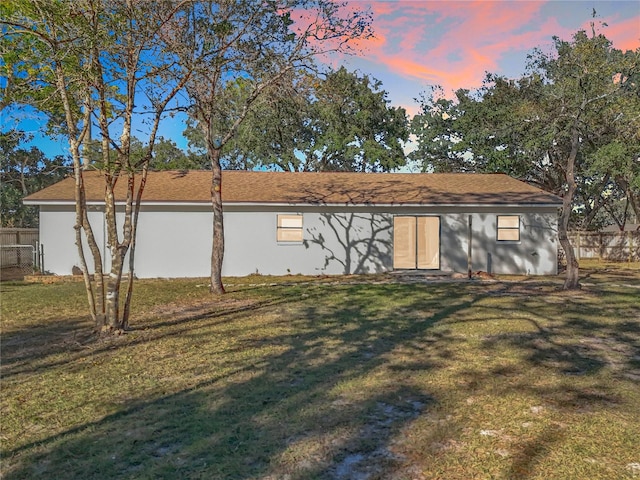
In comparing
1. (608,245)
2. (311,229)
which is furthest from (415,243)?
(608,245)

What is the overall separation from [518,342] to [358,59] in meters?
7.58

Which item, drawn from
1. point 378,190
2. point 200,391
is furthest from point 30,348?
point 378,190

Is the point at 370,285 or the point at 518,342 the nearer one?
the point at 518,342

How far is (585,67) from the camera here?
11.8 m

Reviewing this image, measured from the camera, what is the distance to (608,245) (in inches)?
952

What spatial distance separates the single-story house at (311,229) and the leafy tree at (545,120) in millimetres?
2137

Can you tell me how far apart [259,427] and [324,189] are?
1447 cm

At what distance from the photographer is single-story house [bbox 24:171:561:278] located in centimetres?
1617

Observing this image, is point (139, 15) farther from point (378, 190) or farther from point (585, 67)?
point (378, 190)

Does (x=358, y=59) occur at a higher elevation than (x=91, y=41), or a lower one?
higher

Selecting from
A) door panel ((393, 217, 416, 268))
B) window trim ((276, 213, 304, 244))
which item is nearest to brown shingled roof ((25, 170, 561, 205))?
window trim ((276, 213, 304, 244))

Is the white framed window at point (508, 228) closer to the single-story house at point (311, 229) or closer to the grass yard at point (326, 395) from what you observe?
the single-story house at point (311, 229)

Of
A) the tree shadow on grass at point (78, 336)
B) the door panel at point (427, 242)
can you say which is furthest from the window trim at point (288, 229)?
the tree shadow on grass at point (78, 336)

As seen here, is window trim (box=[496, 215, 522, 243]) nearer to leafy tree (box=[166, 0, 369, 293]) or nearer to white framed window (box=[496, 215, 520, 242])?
white framed window (box=[496, 215, 520, 242])
